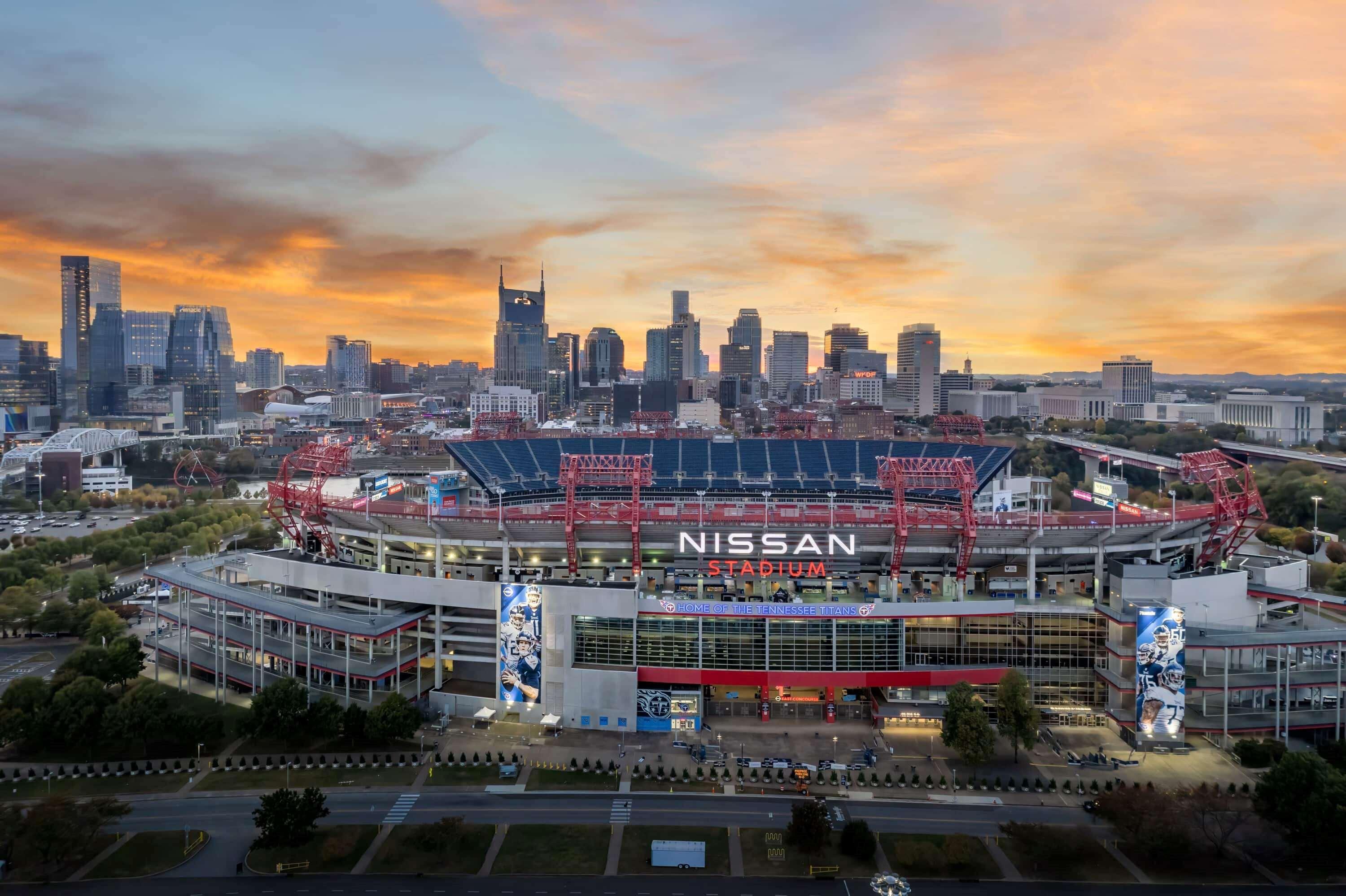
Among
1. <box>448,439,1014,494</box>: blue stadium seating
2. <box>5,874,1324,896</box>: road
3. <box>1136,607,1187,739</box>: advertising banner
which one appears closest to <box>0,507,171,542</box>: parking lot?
<box>448,439,1014,494</box>: blue stadium seating

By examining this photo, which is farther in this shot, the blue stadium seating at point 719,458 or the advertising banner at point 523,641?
the blue stadium seating at point 719,458

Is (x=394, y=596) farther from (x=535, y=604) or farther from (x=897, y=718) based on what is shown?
(x=897, y=718)

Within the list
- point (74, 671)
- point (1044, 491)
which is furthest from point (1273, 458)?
point (74, 671)

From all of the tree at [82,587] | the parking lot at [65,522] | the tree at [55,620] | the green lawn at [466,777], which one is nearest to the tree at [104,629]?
the tree at [55,620]

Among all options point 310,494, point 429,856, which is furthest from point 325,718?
point 310,494

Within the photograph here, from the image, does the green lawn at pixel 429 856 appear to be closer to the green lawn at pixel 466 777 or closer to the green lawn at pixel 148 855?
the green lawn at pixel 466 777

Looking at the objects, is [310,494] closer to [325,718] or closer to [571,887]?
[325,718]
